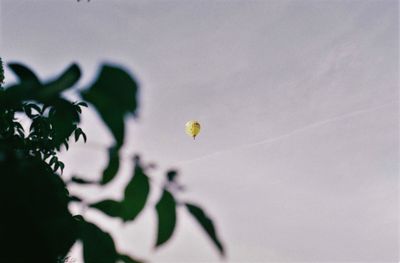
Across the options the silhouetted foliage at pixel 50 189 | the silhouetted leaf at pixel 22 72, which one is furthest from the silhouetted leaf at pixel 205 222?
the silhouetted leaf at pixel 22 72

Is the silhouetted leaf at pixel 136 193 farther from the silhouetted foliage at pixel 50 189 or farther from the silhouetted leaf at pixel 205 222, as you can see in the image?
the silhouetted leaf at pixel 205 222

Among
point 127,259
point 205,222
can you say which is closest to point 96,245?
point 127,259

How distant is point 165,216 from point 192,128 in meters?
39.7

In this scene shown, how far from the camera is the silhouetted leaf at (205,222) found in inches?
29.5

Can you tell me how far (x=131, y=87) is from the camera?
2.27ft

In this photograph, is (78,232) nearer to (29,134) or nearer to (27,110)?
(27,110)

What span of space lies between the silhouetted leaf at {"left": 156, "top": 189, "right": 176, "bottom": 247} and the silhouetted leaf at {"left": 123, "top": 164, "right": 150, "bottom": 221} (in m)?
0.04

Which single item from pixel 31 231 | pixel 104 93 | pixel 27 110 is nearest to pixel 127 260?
pixel 31 231

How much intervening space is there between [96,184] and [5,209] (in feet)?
1.05

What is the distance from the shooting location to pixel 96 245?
966 millimetres

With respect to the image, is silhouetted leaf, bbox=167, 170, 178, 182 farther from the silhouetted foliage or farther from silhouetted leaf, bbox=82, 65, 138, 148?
silhouetted leaf, bbox=82, 65, 138, 148

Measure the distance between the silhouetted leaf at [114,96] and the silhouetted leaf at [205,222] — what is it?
8.8 inches

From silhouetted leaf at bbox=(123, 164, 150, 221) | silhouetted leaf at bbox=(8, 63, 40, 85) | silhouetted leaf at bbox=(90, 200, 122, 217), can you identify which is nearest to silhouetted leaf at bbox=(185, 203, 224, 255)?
silhouetted leaf at bbox=(123, 164, 150, 221)

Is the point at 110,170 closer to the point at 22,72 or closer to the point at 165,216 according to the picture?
the point at 165,216
